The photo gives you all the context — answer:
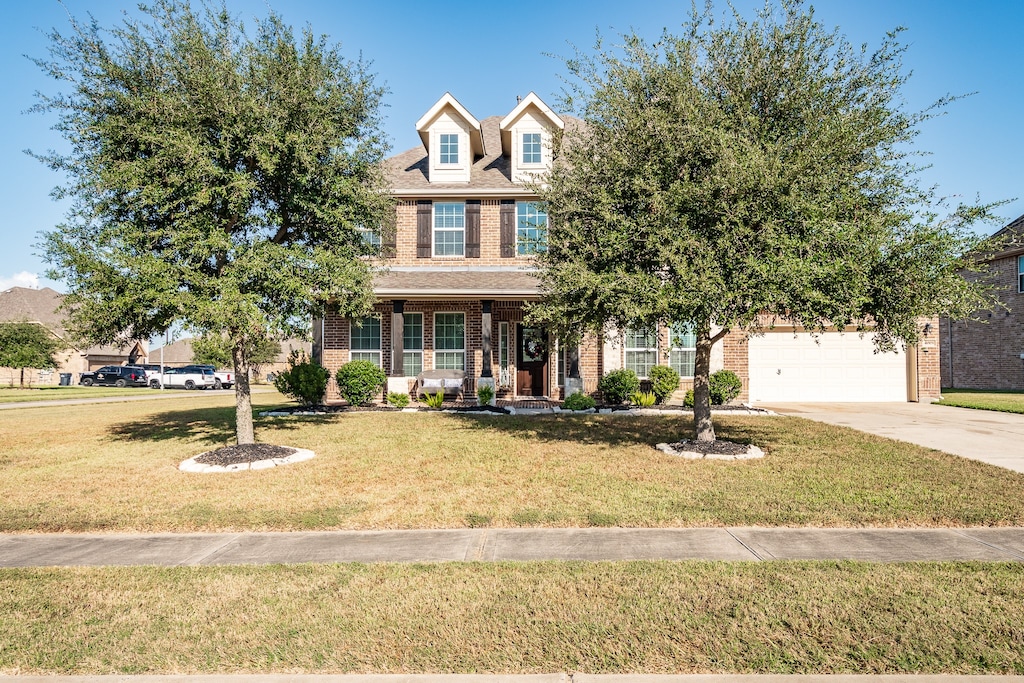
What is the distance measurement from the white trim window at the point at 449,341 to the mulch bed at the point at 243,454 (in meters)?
8.08

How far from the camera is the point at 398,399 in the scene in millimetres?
16719

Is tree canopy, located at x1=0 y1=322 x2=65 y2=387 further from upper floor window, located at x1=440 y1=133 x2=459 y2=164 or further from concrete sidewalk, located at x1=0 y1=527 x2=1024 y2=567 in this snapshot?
concrete sidewalk, located at x1=0 y1=527 x2=1024 y2=567

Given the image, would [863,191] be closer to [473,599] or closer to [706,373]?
[706,373]

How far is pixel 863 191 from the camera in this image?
927 cm

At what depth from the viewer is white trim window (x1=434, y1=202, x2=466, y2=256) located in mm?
18484

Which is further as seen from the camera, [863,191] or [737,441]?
[737,441]

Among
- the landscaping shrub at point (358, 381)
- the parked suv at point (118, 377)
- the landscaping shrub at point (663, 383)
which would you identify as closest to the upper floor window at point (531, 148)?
the landscaping shrub at point (663, 383)

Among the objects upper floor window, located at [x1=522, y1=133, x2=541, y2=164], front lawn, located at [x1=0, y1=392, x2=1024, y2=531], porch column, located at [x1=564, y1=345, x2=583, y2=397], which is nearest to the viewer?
front lawn, located at [x1=0, y1=392, x2=1024, y2=531]

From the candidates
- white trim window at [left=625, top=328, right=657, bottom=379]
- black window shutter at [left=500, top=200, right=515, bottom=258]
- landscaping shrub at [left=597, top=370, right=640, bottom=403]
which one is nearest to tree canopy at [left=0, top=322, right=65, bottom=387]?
black window shutter at [left=500, top=200, right=515, bottom=258]

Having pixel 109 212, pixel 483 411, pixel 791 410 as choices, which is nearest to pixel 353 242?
pixel 109 212

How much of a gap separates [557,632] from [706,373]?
25.2 feet

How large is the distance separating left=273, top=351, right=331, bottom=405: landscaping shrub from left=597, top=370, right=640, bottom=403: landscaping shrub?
8.18 meters

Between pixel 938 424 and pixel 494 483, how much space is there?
11.8m

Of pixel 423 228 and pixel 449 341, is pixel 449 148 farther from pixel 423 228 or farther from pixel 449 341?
pixel 449 341
